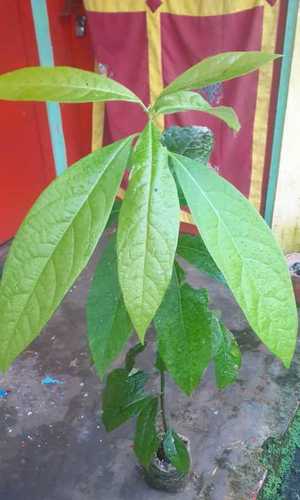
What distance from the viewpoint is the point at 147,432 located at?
53.7 inches

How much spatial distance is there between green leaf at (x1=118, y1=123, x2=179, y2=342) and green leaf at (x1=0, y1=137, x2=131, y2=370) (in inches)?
1.6

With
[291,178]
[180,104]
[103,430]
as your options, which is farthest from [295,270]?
[180,104]

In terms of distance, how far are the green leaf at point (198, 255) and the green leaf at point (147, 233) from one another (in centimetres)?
44

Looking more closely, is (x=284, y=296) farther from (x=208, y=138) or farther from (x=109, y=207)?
(x=208, y=138)

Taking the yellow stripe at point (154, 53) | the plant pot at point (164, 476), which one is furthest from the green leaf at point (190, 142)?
the yellow stripe at point (154, 53)

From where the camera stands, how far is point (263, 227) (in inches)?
25.9

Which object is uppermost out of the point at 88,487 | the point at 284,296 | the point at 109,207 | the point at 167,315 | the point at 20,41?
the point at 20,41

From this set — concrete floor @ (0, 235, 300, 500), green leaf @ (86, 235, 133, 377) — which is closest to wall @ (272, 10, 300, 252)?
concrete floor @ (0, 235, 300, 500)

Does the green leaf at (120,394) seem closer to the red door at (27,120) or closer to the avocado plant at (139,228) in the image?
the avocado plant at (139,228)

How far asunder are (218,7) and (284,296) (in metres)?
1.98

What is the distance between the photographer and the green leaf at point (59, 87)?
2.22 ft

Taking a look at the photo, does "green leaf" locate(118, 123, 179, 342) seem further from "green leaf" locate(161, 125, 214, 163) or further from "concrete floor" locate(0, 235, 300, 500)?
"concrete floor" locate(0, 235, 300, 500)

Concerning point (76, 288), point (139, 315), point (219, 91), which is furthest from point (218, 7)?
point (139, 315)

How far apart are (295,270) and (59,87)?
2.18 meters
